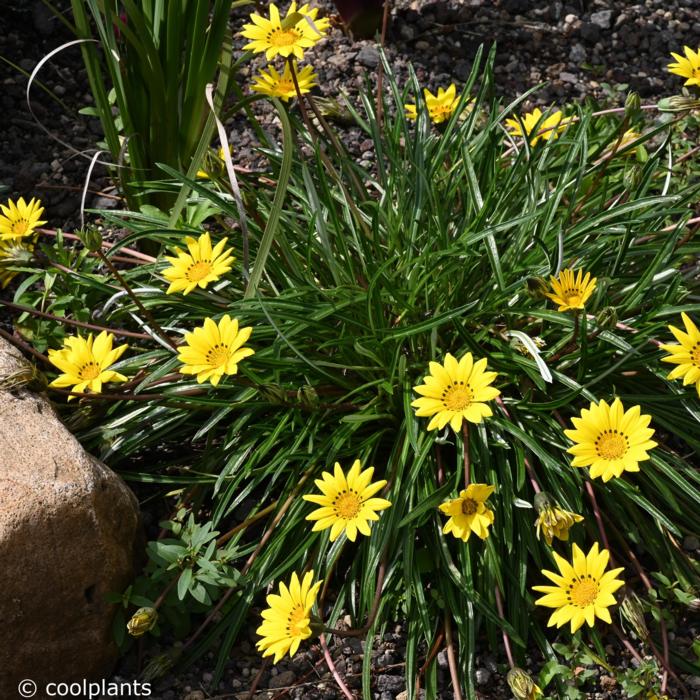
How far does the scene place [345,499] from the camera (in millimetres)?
2059

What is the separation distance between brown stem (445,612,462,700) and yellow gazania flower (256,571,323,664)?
0.38m

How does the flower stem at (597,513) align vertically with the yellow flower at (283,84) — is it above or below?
below

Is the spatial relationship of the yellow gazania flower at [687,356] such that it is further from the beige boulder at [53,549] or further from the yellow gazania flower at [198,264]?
the beige boulder at [53,549]

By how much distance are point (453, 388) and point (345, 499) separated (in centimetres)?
33

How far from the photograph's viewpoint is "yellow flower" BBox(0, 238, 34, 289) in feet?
7.95

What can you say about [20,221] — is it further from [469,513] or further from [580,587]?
[580,587]

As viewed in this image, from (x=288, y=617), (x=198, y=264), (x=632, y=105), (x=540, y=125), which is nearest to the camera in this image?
(x=288, y=617)

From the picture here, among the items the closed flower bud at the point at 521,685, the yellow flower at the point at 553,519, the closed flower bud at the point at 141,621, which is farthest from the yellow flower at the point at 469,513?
the closed flower bud at the point at 141,621

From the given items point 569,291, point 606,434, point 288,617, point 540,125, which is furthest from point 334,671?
point 540,125

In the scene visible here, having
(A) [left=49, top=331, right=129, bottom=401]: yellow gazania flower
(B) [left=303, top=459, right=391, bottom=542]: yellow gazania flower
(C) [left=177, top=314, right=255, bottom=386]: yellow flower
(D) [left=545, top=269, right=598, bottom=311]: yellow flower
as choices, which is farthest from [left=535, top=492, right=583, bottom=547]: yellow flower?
(A) [left=49, top=331, right=129, bottom=401]: yellow gazania flower

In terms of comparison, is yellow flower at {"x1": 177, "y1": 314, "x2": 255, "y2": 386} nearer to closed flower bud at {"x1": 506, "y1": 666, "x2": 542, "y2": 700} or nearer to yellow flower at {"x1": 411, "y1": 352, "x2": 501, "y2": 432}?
yellow flower at {"x1": 411, "y1": 352, "x2": 501, "y2": 432}

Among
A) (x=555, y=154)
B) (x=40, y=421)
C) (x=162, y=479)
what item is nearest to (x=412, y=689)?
(x=162, y=479)

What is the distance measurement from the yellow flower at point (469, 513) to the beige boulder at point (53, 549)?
2.53ft

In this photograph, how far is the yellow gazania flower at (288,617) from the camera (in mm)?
1909
